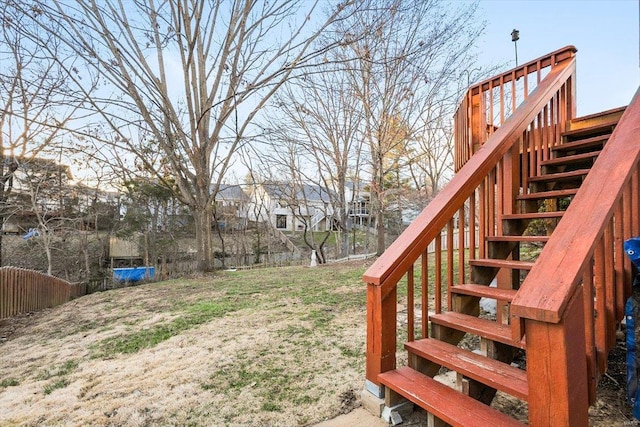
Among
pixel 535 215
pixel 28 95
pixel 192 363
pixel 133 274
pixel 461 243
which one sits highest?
pixel 28 95

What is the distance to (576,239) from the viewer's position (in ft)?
4.15

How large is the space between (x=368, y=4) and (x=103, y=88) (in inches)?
259

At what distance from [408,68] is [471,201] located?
8.53m

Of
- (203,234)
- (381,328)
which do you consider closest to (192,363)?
(381,328)

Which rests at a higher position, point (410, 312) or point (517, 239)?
point (517, 239)

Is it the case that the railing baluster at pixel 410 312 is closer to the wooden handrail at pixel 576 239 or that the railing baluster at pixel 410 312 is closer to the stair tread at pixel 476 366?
the stair tread at pixel 476 366

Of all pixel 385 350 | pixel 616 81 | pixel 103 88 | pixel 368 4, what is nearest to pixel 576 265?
pixel 385 350

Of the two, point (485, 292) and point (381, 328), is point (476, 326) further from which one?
point (381, 328)

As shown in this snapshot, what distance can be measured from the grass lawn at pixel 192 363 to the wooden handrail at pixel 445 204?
0.91 meters

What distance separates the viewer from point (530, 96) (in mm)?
3033

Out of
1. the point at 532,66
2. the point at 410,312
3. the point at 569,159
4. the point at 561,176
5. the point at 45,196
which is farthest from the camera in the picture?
the point at 45,196

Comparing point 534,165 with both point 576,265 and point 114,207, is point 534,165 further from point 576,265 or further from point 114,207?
point 114,207

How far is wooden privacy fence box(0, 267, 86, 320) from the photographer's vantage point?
5895mm

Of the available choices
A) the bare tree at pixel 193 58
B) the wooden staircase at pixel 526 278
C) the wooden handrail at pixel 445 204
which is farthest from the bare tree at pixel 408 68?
the wooden handrail at pixel 445 204
